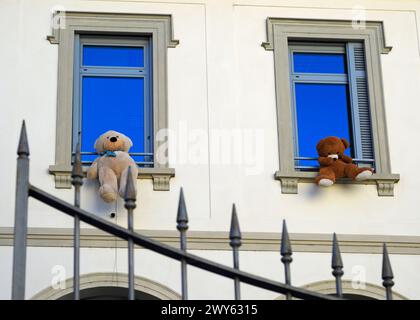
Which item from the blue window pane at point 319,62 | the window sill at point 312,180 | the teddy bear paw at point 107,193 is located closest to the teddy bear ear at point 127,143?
the teddy bear paw at point 107,193

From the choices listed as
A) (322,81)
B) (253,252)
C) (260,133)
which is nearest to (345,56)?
(322,81)

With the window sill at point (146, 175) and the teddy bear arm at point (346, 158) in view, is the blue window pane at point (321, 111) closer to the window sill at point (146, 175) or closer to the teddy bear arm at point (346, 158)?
the teddy bear arm at point (346, 158)

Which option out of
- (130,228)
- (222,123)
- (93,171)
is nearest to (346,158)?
(222,123)

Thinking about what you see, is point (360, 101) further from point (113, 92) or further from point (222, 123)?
point (113, 92)

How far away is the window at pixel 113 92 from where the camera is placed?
12.6 meters

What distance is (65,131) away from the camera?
1239 centimetres

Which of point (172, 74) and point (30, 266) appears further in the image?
point (172, 74)

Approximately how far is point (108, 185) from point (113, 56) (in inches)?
75.1

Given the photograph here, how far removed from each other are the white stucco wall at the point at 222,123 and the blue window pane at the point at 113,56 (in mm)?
437

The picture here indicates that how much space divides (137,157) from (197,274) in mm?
1561

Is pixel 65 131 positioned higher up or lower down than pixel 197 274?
higher up

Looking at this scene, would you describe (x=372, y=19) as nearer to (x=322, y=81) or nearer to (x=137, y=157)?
(x=322, y=81)

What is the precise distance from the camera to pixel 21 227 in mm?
6543
